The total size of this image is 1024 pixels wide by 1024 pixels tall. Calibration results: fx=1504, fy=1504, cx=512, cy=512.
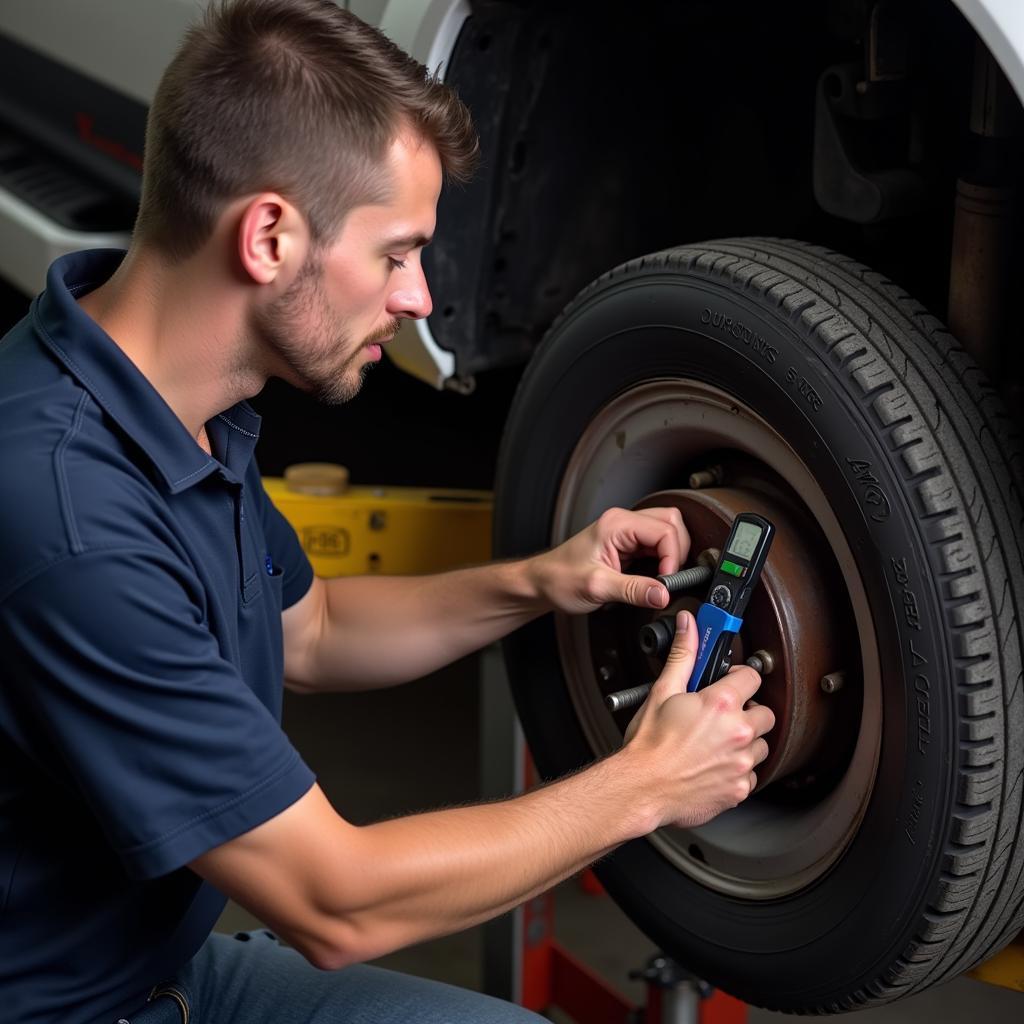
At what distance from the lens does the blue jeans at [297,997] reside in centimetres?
144

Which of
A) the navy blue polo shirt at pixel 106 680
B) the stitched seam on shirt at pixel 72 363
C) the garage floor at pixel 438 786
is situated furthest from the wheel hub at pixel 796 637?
the garage floor at pixel 438 786

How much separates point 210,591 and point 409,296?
0.32 meters

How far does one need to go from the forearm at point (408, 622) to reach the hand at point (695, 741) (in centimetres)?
28

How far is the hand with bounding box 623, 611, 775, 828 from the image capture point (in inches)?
51.3

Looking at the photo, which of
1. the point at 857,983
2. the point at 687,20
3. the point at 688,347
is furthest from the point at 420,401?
the point at 857,983

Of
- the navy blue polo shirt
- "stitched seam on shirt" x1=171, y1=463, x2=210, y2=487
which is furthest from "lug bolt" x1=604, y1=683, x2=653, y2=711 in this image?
"stitched seam on shirt" x1=171, y1=463, x2=210, y2=487

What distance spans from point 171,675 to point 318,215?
15.3 inches

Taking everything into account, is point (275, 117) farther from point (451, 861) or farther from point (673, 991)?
point (673, 991)

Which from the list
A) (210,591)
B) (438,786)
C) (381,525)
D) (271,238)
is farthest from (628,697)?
(438,786)

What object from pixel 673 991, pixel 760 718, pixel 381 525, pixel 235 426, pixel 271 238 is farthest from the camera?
pixel 381 525

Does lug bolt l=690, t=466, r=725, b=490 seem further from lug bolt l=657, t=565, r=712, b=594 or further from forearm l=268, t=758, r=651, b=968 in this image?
forearm l=268, t=758, r=651, b=968

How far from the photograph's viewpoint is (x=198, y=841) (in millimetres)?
1144

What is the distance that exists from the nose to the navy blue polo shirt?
0.21 m

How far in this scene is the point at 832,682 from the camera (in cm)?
134
